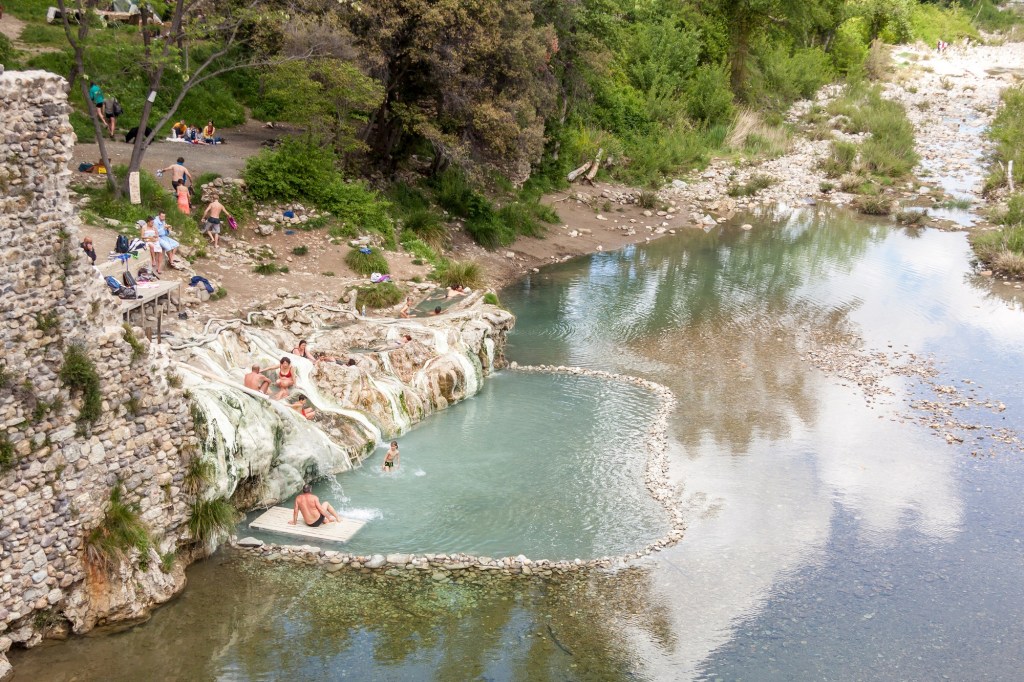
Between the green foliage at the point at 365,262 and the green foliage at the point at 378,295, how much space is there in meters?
1.28

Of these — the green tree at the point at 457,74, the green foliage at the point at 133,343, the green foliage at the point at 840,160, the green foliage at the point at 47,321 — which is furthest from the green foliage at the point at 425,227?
the green foliage at the point at 840,160

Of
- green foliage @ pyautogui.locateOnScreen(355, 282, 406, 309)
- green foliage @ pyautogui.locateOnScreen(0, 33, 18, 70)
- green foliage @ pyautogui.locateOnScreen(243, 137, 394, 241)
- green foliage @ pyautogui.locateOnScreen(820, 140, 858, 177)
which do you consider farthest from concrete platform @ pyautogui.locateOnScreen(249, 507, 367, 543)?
green foliage @ pyautogui.locateOnScreen(820, 140, 858, 177)

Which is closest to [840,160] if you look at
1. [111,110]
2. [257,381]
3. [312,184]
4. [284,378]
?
[312,184]

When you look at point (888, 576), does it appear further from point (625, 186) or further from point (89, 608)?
point (625, 186)

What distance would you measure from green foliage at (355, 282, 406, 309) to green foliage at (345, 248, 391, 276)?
1.28 metres

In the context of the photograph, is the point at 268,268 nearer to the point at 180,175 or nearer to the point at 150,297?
the point at 180,175

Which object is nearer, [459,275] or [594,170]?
[459,275]

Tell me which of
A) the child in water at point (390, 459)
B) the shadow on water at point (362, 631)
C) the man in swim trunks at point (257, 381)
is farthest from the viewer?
the child in water at point (390, 459)

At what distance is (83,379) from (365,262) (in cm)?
1515

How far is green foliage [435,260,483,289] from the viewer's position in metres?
30.2

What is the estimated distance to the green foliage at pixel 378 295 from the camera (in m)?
26.9

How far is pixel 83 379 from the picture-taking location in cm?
1414

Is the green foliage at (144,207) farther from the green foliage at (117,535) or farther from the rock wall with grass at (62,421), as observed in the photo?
the green foliage at (117,535)

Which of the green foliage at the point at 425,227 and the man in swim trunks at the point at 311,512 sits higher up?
the green foliage at the point at 425,227
